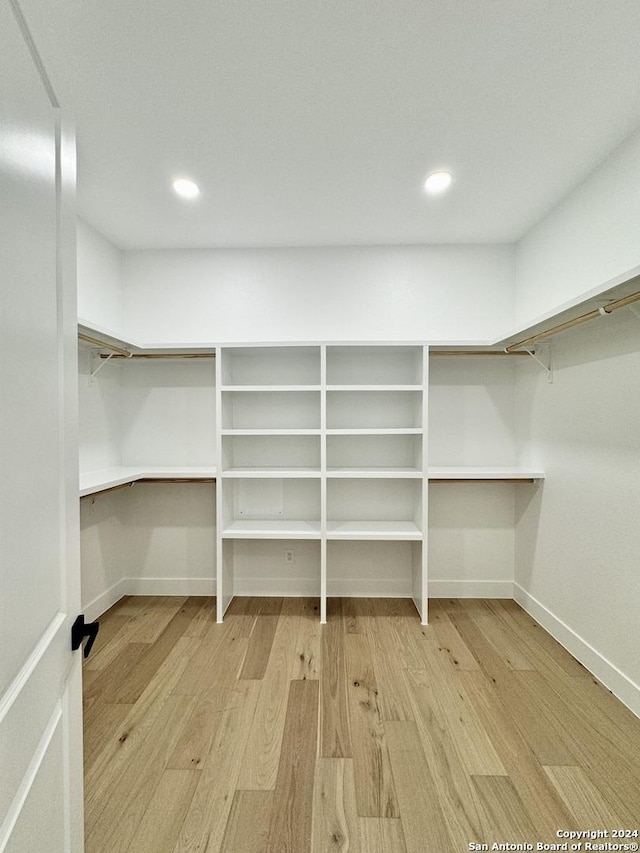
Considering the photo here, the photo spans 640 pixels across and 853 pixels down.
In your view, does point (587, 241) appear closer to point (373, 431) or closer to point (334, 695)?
point (373, 431)

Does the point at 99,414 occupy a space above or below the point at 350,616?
above

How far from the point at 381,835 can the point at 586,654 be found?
5.16 feet

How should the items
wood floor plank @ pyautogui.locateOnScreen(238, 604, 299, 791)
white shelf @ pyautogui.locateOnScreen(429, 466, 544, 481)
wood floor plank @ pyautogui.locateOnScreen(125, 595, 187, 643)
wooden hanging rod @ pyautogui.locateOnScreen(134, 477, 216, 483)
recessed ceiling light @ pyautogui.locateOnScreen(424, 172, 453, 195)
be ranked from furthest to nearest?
wooden hanging rod @ pyautogui.locateOnScreen(134, 477, 216, 483)
white shelf @ pyautogui.locateOnScreen(429, 466, 544, 481)
wood floor plank @ pyautogui.locateOnScreen(125, 595, 187, 643)
recessed ceiling light @ pyautogui.locateOnScreen(424, 172, 453, 195)
wood floor plank @ pyautogui.locateOnScreen(238, 604, 299, 791)

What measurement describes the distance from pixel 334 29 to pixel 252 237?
66.2 inches

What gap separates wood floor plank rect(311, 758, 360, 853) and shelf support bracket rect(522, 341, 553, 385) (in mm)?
2416

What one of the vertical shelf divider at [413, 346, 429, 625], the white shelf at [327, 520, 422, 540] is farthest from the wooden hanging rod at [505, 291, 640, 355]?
the white shelf at [327, 520, 422, 540]

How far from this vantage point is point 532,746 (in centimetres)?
178

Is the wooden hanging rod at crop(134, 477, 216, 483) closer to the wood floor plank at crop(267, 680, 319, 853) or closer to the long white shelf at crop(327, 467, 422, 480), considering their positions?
the long white shelf at crop(327, 467, 422, 480)

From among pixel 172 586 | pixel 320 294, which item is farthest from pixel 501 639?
pixel 320 294

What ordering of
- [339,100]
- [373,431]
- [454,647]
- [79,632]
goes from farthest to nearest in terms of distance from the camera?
[373,431] < [454,647] < [339,100] < [79,632]

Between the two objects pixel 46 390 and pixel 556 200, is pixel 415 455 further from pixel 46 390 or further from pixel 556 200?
pixel 46 390

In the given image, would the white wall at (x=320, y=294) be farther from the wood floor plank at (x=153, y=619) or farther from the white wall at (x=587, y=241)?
the wood floor plank at (x=153, y=619)

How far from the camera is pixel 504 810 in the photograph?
149 cm

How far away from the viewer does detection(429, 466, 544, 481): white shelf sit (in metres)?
2.82
